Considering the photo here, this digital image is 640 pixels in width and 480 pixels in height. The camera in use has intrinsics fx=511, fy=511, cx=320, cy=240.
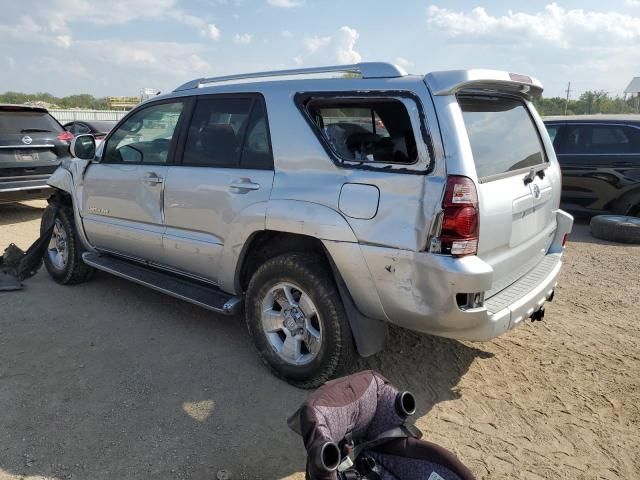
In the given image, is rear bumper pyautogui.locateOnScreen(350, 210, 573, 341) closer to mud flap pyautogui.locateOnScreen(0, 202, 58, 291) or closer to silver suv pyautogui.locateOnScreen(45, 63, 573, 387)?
silver suv pyautogui.locateOnScreen(45, 63, 573, 387)

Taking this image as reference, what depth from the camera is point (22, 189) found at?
7957 mm

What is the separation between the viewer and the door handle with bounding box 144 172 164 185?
4.08m

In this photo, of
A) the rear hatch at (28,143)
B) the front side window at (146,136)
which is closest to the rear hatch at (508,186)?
the front side window at (146,136)

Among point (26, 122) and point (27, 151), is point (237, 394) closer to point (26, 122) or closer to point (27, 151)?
point (27, 151)

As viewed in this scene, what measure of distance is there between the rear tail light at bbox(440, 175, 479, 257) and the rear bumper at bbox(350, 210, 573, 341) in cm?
7

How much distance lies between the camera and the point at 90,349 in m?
3.90

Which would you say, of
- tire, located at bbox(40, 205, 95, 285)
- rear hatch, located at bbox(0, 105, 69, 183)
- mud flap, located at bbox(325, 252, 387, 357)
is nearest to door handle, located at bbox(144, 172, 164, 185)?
tire, located at bbox(40, 205, 95, 285)

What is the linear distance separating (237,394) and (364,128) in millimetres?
1943

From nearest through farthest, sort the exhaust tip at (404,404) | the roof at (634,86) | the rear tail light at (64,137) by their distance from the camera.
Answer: the exhaust tip at (404,404), the rear tail light at (64,137), the roof at (634,86)

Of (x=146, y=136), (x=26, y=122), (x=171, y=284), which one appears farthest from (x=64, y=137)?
(x=171, y=284)

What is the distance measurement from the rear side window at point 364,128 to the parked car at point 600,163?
574cm

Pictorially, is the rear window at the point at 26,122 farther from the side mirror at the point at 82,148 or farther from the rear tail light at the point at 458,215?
the rear tail light at the point at 458,215

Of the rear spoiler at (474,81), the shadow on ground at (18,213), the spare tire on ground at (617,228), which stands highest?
the rear spoiler at (474,81)

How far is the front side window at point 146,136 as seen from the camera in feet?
13.8
